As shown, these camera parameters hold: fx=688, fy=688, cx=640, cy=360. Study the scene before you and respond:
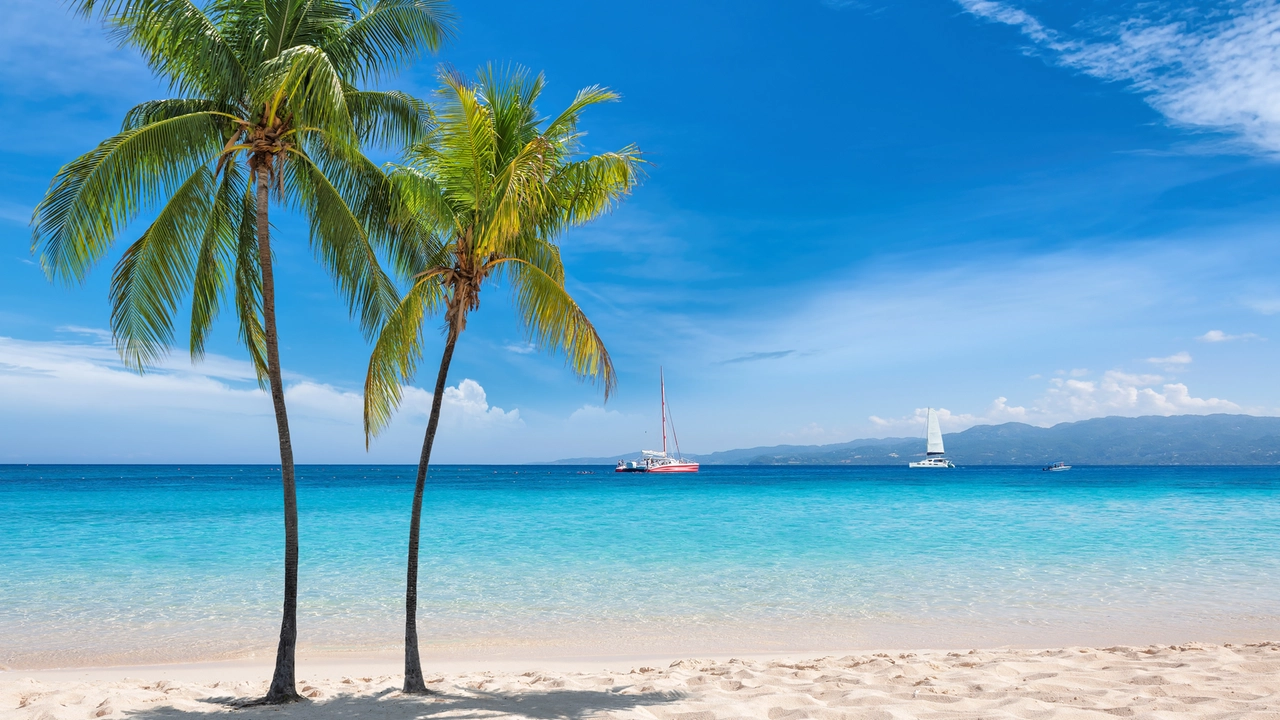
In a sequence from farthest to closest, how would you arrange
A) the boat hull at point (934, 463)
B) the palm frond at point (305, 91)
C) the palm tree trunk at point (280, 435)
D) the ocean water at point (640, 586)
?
the boat hull at point (934, 463), the ocean water at point (640, 586), the palm tree trunk at point (280, 435), the palm frond at point (305, 91)

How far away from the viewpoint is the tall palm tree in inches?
258

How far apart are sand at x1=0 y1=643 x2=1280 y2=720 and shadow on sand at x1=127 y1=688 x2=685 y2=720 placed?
18 millimetres

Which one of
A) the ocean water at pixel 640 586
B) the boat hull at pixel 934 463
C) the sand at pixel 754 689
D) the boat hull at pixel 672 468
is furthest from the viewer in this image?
the boat hull at pixel 934 463

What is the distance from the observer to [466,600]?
494 inches

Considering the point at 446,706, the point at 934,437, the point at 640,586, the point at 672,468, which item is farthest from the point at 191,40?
the point at 934,437

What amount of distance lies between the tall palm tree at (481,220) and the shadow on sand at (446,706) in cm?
46

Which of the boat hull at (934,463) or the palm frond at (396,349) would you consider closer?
the palm frond at (396,349)

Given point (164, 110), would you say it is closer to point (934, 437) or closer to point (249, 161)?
point (249, 161)

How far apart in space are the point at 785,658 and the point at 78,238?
881 centimetres

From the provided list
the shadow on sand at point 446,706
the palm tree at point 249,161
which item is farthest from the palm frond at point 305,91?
the shadow on sand at point 446,706

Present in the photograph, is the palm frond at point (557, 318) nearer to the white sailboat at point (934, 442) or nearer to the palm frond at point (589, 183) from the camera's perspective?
the palm frond at point (589, 183)

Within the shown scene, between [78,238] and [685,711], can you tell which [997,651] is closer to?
[685,711]

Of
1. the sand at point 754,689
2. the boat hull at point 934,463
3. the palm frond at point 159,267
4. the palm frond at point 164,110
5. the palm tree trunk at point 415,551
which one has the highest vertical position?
the palm frond at point 164,110

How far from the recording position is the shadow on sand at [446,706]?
6.09 m
